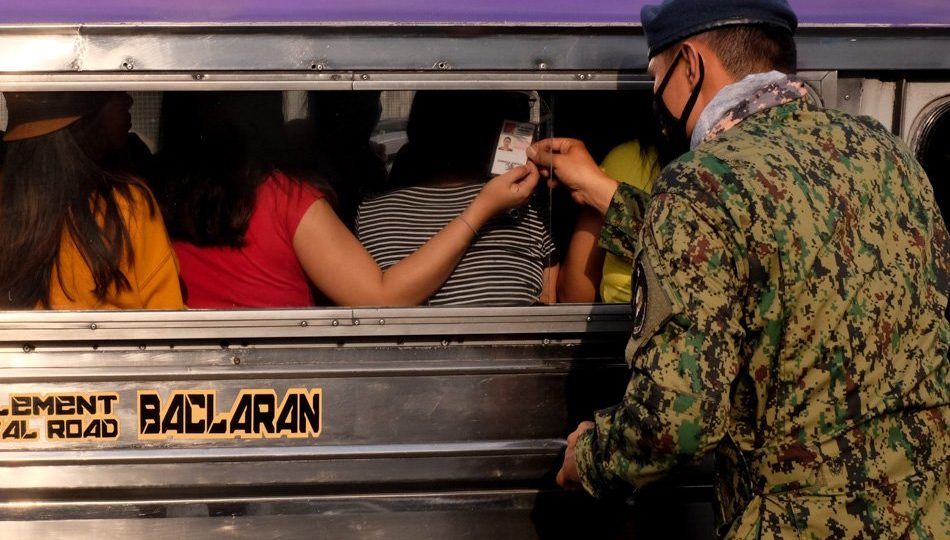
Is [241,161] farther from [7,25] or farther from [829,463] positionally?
[829,463]

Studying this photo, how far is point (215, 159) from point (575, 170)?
857 millimetres

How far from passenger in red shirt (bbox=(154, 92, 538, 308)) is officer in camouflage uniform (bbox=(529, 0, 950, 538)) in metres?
0.76

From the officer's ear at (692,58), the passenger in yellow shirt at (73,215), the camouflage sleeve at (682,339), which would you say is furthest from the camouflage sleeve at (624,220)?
the passenger in yellow shirt at (73,215)

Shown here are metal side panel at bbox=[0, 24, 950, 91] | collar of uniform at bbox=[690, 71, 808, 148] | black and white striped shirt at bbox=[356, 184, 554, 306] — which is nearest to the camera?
collar of uniform at bbox=[690, 71, 808, 148]

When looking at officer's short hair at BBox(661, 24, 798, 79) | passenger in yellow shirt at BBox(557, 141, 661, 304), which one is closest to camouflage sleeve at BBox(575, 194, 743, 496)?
officer's short hair at BBox(661, 24, 798, 79)

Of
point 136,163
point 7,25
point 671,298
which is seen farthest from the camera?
point 136,163

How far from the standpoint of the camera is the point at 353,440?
101 inches

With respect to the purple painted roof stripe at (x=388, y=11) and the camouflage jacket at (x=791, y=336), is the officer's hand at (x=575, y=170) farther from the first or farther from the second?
the camouflage jacket at (x=791, y=336)

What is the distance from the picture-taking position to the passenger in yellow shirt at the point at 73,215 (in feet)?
8.21

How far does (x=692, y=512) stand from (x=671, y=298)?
109 centimetres

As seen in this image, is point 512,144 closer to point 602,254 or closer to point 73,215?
point 602,254

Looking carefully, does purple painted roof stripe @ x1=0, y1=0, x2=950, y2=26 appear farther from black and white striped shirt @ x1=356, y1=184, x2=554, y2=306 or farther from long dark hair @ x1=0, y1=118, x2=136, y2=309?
black and white striped shirt @ x1=356, y1=184, x2=554, y2=306

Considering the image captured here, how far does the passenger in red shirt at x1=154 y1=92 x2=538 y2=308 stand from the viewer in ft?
8.51

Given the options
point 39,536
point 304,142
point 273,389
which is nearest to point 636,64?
point 304,142
